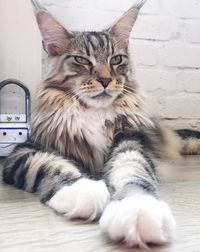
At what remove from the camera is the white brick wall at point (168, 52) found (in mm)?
1674

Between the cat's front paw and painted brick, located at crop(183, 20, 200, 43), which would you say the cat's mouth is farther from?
painted brick, located at crop(183, 20, 200, 43)

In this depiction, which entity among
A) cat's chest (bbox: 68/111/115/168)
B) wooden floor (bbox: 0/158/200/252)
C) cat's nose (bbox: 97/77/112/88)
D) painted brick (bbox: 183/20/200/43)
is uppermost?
painted brick (bbox: 183/20/200/43)

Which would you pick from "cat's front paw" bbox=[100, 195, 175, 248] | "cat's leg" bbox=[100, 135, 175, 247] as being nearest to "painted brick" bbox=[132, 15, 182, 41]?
"cat's leg" bbox=[100, 135, 175, 247]

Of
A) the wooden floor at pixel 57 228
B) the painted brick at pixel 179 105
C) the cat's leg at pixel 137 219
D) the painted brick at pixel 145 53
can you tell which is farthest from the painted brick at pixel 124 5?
the cat's leg at pixel 137 219

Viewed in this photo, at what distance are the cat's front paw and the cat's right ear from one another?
608 millimetres

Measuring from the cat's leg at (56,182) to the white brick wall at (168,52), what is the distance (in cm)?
74

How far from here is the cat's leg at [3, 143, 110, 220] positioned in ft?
2.44

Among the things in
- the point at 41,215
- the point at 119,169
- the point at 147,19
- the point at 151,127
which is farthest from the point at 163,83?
the point at 41,215

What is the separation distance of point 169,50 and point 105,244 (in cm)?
123

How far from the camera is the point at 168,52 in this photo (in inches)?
67.9

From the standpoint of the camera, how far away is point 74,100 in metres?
1.09

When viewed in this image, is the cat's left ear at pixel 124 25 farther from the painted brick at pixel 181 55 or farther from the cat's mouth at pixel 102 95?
the painted brick at pixel 181 55

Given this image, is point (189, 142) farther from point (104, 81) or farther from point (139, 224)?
point (139, 224)

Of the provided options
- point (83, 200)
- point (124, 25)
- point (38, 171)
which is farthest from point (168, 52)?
point (83, 200)
